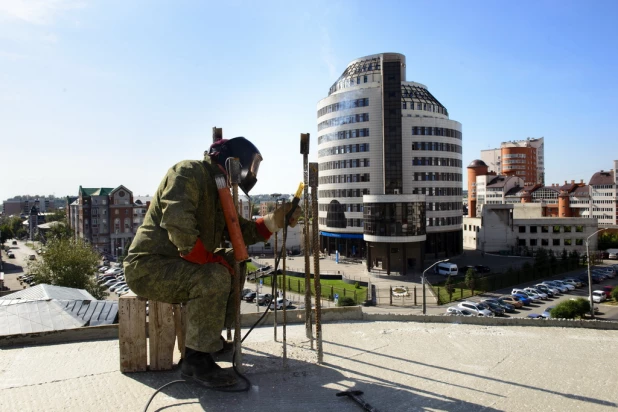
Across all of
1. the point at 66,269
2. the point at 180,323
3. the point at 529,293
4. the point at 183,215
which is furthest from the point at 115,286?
the point at 183,215

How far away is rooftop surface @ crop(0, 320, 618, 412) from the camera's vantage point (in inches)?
152

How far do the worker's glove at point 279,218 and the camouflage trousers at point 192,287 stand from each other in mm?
893

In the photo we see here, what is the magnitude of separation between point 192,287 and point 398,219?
38891 millimetres

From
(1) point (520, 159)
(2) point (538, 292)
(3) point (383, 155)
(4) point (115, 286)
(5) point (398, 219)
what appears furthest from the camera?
(1) point (520, 159)

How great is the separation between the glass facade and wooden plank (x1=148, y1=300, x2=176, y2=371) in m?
37.9

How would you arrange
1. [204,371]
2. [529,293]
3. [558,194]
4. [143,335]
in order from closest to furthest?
[204,371]
[143,335]
[529,293]
[558,194]

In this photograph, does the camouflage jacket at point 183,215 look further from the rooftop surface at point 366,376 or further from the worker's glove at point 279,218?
the rooftop surface at point 366,376

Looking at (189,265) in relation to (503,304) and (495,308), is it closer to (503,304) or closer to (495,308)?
(495,308)

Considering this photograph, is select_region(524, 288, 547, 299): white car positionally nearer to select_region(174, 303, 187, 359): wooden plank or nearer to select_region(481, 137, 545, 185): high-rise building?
select_region(174, 303, 187, 359): wooden plank

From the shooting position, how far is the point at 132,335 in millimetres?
4660

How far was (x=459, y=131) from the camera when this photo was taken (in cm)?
5381

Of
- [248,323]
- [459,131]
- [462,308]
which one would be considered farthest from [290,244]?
[248,323]

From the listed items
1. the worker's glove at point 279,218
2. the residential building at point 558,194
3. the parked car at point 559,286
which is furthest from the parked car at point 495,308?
the residential building at point 558,194

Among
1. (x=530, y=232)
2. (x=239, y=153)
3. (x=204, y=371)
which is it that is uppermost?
(x=239, y=153)
